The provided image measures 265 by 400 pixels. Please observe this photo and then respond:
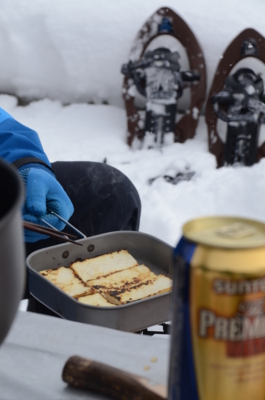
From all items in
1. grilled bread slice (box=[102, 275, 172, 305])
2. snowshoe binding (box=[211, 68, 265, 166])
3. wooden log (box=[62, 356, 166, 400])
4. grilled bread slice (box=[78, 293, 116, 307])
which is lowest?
snowshoe binding (box=[211, 68, 265, 166])

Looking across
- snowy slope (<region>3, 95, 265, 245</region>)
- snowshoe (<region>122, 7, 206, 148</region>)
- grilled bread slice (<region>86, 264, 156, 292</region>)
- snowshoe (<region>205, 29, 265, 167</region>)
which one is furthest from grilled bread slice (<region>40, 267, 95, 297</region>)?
snowshoe (<region>122, 7, 206, 148</region>)

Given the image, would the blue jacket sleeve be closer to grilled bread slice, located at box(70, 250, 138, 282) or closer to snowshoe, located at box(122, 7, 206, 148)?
grilled bread slice, located at box(70, 250, 138, 282)

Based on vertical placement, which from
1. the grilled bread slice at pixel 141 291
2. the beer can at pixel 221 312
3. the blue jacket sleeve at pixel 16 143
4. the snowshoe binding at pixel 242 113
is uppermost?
the beer can at pixel 221 312

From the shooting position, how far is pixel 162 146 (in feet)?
9.57

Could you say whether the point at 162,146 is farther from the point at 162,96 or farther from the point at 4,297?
the point at 4,297

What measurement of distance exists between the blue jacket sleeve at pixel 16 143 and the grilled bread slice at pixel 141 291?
51 cm

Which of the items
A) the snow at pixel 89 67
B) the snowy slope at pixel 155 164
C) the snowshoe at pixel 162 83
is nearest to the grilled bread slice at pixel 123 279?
the snowy slope at pixel 155 164

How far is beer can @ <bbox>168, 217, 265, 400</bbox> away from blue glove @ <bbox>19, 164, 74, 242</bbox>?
0.70m

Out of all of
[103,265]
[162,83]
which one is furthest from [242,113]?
[103,265]

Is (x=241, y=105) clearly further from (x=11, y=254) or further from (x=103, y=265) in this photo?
(x=11, y=254)

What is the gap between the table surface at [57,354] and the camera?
1.56ft

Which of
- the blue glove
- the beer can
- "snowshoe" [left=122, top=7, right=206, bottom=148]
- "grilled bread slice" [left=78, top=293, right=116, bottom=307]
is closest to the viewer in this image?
the beer can

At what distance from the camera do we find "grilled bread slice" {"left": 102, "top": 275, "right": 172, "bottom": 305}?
83cm

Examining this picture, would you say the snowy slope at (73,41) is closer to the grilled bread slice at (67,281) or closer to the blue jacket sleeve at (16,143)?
the blue jacket sleeve at (16,143)
